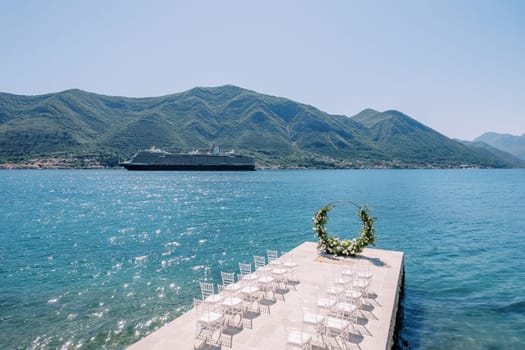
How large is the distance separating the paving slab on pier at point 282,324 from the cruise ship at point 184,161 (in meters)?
148

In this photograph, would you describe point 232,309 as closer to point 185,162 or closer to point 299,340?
point 299,340

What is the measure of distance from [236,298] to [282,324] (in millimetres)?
1897

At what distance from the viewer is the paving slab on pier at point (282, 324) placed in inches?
352

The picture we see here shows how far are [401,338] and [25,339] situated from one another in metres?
14.6

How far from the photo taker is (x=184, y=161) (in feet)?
520

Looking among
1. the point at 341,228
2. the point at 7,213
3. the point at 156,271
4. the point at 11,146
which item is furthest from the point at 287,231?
the point at 11,146

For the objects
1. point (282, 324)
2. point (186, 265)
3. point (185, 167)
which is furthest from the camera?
point (185, 167)

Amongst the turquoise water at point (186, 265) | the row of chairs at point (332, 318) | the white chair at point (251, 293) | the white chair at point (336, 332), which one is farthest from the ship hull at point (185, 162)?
the white chair at point (336, 332)

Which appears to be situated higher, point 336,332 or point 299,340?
point 299,340

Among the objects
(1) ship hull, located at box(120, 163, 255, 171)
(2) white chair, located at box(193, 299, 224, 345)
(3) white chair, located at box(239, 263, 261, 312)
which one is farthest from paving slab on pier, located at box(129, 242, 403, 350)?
(1) ship hull, located at box(120, 163, 255, 171)

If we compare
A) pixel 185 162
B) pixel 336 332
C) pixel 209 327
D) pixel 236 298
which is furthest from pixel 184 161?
Result: pixel 336 332

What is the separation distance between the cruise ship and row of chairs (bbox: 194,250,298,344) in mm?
147400

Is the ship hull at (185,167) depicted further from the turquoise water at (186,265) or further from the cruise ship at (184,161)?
the turquoise water at (186,265)

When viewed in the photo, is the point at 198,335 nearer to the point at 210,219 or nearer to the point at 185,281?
the point at 185,281
